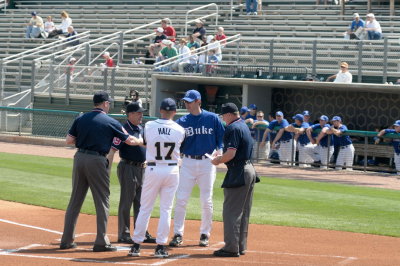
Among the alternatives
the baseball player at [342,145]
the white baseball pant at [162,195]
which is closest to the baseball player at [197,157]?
the white baseball pant at [162,195]

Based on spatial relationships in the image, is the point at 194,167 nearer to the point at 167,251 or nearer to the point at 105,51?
the point at 167,251

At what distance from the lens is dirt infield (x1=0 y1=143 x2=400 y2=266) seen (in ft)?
31.7

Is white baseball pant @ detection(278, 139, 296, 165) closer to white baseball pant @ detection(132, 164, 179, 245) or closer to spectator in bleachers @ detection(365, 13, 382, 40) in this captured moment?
spectator in bleachers @ detection(365, 13, 382, 40)

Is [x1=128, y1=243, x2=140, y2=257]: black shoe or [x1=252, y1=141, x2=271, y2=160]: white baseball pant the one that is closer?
[x1=128, y1=243, x2=140, y2=257]: black shoe

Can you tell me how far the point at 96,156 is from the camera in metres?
10.2

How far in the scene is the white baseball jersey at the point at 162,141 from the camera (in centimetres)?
977

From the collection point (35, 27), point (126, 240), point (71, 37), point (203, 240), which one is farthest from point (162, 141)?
point (35, 27)

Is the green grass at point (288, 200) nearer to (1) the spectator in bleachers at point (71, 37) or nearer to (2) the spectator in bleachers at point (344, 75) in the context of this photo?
(2) the spectator in bleachers at point (344, 75)

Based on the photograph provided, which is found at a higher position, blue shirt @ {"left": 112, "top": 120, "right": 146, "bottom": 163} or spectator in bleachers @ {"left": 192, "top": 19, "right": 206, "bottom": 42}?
spectator in bleachers @ {"left": 192, "top": 19, "right": 206, "bottom": 42}

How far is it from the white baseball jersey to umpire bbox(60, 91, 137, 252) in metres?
0.49

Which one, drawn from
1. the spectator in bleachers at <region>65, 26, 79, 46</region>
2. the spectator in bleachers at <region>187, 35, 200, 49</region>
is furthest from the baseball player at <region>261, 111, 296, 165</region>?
the spectator in bleachers at <region>65, 26, 79, 46</region>

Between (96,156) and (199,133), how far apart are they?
1.38 meters

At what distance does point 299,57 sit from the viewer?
26.2 meters

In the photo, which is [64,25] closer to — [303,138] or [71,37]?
[71,37]
